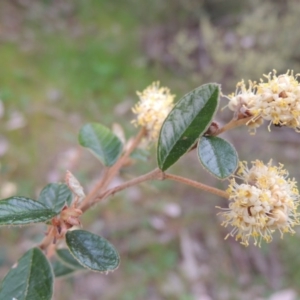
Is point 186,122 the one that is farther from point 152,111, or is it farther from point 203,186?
point 152,111

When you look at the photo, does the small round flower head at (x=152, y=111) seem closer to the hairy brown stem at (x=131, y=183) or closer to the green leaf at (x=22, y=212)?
the hairy brown stem at (x=131, y=183)

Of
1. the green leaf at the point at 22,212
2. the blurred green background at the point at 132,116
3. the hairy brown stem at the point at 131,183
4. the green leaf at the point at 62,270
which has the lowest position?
the blurred green background at the point at 132,116

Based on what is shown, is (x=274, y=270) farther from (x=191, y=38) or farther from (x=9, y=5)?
(x=9, y=5)

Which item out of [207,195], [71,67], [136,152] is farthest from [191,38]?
[136,152]

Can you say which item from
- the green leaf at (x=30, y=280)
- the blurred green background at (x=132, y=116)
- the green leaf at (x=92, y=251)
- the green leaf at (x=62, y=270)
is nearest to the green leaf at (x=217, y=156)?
the green leaf at (x=92, y=251)

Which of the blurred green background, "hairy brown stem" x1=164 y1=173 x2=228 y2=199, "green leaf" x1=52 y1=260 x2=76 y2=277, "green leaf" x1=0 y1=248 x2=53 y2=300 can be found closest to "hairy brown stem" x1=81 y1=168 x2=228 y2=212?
"hairy brown stem" x1=164 y1=173 x2=228 y2=199

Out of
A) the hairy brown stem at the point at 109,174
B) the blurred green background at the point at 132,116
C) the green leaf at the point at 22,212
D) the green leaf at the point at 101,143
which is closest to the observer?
the green leaf at the point at 22,212

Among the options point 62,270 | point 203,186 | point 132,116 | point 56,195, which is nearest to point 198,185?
point 203,186
